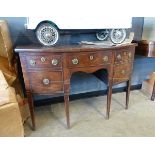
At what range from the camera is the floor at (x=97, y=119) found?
1.50 metres

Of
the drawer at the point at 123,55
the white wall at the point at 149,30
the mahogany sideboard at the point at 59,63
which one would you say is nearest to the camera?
the mahogany sideboard at the point at 59,63

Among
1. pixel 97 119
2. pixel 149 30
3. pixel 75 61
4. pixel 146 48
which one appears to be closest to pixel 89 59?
pixel 75 61

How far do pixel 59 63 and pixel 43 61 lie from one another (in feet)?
0.40

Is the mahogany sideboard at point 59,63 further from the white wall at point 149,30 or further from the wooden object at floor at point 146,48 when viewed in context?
the white wall at point 149,30

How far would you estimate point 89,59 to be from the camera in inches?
54.3

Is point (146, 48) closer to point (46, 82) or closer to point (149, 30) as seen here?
point (149, 30)

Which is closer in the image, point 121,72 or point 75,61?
point 75,61

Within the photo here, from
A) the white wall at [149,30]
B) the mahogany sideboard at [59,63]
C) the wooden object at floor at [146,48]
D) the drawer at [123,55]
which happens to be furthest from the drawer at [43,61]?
the white wall at [149,30]

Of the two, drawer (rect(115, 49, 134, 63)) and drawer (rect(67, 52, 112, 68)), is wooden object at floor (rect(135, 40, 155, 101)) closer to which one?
drawer (rect(115, 49, 134, 63))

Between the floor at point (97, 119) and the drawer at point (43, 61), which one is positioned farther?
the floor at point (97, 119)

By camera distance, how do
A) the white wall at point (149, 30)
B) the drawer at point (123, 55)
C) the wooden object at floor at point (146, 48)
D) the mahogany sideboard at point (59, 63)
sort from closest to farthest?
1. the mahogany sideboard at point (59, 63)
2. the drawer at point (123, 55)
3. the wooden object at floor at point (146, 48)
4. the white wall at point (149, 30)

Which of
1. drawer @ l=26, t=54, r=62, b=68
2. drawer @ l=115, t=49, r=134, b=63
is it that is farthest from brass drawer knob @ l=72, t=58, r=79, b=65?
drawer @ l=115, t=49, r=134, b=63
